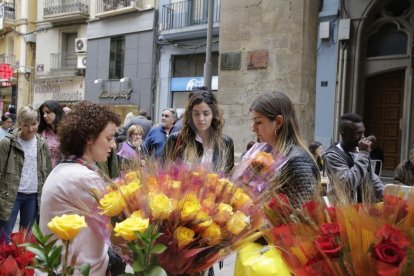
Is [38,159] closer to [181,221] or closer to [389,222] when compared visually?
[181,221]

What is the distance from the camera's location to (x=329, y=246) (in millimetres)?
972

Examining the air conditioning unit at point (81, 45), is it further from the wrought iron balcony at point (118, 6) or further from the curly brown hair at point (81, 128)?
the curly brown hair at point (81, 128)

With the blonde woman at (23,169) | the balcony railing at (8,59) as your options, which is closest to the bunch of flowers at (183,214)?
the blonde woman at (23,169)

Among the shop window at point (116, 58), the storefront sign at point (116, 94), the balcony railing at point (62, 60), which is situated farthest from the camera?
the balcony railing at point (62, 60)

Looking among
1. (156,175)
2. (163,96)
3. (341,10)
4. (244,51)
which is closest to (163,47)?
(163,96)

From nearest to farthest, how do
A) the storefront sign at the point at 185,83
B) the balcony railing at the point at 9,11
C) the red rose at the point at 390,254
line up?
the red rose at the point at 390,254 < the storefront sign at the point at 185,83 < the balcony railing at the point at 9,11

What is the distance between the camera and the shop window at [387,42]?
34.3ft

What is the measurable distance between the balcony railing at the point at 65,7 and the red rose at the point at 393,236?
70.5ft

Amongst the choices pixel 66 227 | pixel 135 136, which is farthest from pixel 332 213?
pixel 135 136

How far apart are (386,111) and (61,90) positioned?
1614 centimetres

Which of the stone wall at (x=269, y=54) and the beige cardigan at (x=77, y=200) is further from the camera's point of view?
the stone wall at (x=269, y=54)

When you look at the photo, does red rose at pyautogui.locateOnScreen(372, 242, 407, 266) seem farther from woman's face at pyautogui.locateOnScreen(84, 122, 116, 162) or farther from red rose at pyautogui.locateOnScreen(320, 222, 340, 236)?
woman's face at pyautogui.locateOnScreen(84, 122, 116, 162)

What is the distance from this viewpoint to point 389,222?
1.00 meters

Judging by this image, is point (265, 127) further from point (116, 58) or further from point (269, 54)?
point (116, 58)
